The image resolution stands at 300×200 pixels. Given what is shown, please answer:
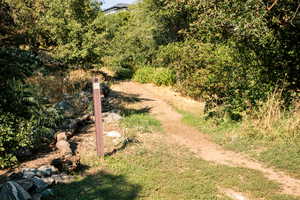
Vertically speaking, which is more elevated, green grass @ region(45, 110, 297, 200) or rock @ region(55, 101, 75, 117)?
rock @ region(55, 101, 75, 117)

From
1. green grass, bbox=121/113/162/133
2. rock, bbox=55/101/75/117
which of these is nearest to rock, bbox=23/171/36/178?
green grass, bbox=121/113/162/133

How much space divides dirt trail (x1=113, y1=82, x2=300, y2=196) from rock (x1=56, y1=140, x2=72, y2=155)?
277 centimetres

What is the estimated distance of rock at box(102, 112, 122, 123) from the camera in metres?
8.91

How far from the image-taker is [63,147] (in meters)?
6.21

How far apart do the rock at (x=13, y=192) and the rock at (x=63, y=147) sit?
216 cm

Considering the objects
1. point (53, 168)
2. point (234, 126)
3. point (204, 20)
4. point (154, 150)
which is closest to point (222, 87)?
point (234, 126)

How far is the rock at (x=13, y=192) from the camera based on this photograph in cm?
362

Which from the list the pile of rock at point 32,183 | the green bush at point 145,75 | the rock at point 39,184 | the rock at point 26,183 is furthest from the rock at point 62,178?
the green bush at point 145,75

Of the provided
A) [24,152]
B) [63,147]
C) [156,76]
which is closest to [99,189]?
[63,147]

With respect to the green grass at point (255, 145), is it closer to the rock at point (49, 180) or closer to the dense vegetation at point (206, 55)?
the dense vegetation at point (206, 55)

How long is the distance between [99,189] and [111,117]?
471 centimetres

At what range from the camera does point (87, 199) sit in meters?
4.12

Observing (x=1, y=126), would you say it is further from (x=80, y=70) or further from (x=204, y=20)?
(x=80, y=70)

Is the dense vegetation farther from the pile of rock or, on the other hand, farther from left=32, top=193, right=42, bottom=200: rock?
left=32, top=193, right=42, bottom=200: rock
